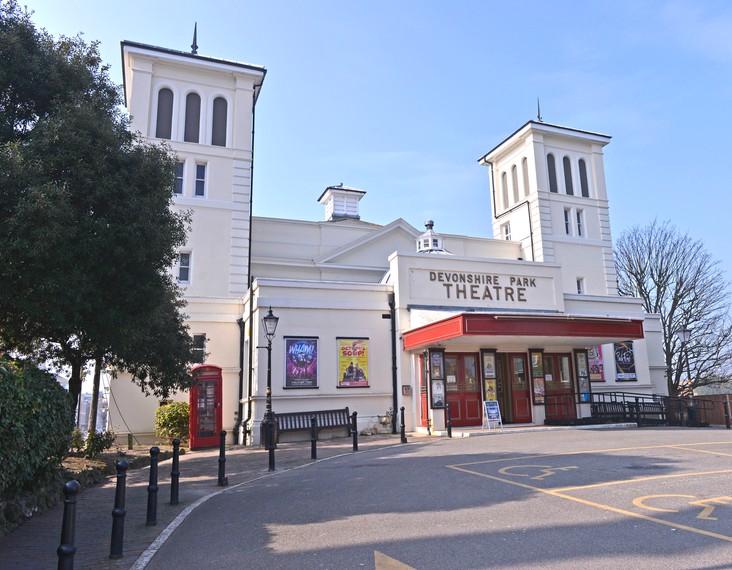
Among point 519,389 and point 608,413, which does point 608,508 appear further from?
point 608,413

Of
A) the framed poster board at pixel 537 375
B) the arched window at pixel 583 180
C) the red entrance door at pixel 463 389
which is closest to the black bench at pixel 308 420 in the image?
the red entrance door at pixel 463 389

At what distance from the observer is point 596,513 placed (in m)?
6.80

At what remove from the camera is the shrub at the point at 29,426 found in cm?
692

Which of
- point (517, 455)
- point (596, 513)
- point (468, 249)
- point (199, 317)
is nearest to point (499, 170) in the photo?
point (468, 249)

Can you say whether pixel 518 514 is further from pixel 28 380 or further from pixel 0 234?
pixel 0 234

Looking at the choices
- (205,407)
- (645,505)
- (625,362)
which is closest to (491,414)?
(205,407)

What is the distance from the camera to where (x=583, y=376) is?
21.4m

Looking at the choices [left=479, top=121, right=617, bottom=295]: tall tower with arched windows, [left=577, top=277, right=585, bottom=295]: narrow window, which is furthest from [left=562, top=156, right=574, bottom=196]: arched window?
[left=577, top=277, right=585, bottom=295]: narrow window

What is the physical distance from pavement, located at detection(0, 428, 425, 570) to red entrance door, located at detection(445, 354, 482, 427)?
15.0ft

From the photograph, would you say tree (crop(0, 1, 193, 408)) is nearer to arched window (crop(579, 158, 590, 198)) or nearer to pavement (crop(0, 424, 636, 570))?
pavement (crop(0, 424, 636, 570))

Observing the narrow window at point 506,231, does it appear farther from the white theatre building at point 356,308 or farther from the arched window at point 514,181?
the white theatre building at point 356,308

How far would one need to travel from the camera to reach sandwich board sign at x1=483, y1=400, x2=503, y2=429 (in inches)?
720

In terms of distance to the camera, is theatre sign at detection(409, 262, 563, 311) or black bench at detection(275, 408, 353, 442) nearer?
black bench at detection(275, 408, 353, 442)

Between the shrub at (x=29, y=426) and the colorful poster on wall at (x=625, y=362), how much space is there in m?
23.9
